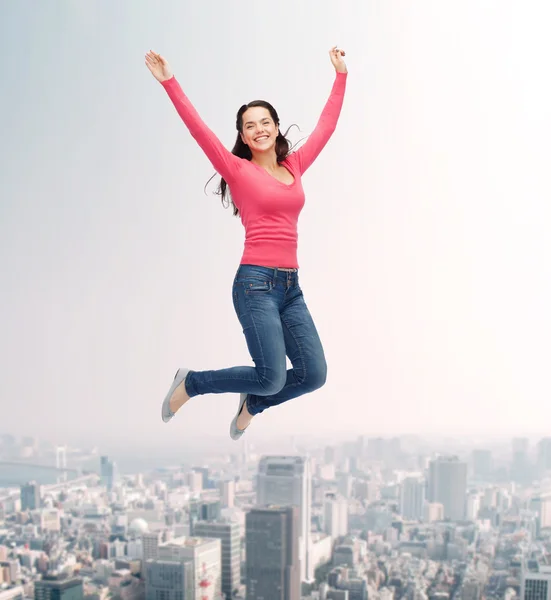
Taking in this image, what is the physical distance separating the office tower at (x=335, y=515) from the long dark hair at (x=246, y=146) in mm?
9699

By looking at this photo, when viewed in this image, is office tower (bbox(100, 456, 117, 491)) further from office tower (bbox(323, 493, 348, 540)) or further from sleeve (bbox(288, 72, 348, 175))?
sleeve (bbox(288, 72, 348, 175))

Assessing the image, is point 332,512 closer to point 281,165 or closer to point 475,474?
point 475,474

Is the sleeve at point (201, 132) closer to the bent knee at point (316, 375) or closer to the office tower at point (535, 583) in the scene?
the bent knee at point (316, 375)

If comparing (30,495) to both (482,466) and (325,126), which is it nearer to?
(482,466)

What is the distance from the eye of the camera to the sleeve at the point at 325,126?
2.07m

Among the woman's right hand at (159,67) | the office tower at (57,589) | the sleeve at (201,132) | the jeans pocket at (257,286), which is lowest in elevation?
the office tower at (57,589)

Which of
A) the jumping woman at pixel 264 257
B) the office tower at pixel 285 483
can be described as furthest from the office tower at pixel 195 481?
the jumping woman at pixel 264 257

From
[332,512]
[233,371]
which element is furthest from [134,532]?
[233,371]

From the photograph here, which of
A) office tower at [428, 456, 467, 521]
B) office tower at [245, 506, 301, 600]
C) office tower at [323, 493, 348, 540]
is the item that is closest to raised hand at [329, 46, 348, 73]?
office tower at [245, 506, 301, 600]

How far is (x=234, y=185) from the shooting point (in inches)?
76.5

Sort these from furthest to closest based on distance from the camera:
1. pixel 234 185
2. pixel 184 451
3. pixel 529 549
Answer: pixel 184 451 < pixel 529 549 < pixel 234 185

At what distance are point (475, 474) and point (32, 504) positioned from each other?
5.55 meters

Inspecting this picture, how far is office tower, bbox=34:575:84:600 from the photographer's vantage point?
9.84 metres

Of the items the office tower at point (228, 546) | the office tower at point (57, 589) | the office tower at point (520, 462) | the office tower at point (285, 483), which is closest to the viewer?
the office tower at point (57, 589)
